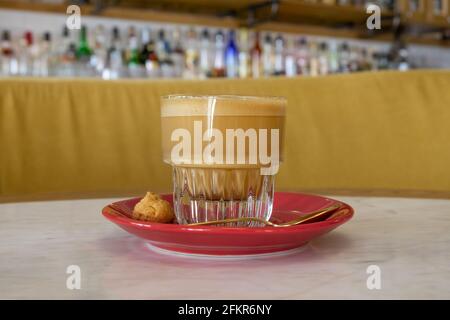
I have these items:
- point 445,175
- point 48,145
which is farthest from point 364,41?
point 48,145

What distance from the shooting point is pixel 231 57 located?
2.88 metres

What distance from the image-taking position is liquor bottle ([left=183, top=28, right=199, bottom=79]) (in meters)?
2.71

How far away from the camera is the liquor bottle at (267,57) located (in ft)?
9.64

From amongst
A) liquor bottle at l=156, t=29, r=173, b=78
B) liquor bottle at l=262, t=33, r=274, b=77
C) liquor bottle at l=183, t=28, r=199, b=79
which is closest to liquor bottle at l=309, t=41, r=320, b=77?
liquor bottle at l=262, t=33, r=274, b=77

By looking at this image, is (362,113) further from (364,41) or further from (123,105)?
(364,41)

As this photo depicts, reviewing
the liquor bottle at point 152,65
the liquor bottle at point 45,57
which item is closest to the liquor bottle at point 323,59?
the liquor bottle at point 152,65

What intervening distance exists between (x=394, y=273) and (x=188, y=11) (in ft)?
8.83

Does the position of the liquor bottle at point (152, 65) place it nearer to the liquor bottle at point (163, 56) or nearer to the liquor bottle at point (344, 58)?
the liquor bottle at point (163, 56)

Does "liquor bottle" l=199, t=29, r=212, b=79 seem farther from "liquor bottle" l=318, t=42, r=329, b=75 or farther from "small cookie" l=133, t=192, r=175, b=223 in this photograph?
"small cookie" l=133, t=192, r=175, b=223

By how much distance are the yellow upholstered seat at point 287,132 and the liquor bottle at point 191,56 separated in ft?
4.01

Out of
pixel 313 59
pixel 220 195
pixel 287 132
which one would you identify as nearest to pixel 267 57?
pixel 313 59

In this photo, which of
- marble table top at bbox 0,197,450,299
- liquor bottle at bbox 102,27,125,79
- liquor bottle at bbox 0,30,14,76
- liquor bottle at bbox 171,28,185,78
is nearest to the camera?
marble table top at bbox 0,197,450,299

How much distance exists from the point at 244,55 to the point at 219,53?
0.13m

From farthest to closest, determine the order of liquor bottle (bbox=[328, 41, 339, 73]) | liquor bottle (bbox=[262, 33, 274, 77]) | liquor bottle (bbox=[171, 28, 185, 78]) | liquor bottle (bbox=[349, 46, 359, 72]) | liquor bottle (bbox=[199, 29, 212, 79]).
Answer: liquor bottle (bbox=[349, 46, 359, 72]) → liquor bottle (bbox=[328, 41, 339, 73]) → liquor bottle (bbox=[262, 33, 274, 77]) → liquor bottle (bbox=[199, 29, 212, 79]) → liquor bottle (bbox=[171, 28, 185, 78])
